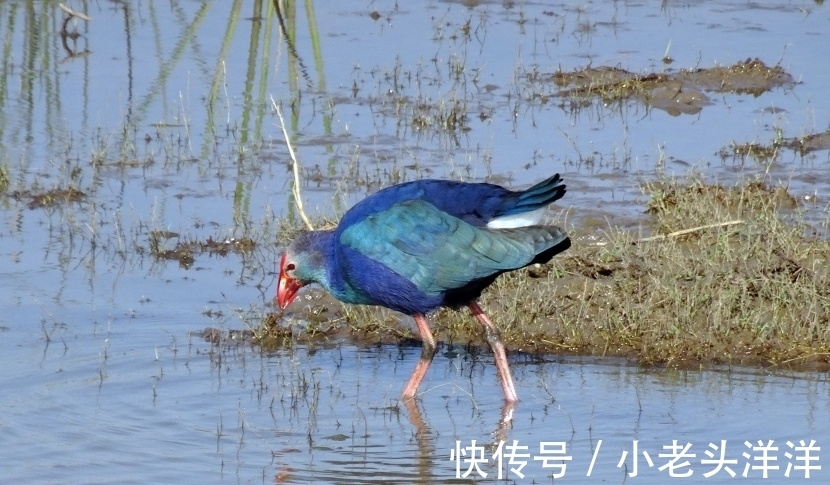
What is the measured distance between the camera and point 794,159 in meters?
9.73

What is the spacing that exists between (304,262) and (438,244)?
676 mm

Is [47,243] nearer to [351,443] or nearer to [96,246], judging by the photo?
[96,246]

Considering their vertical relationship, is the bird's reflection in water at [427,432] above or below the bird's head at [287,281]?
below

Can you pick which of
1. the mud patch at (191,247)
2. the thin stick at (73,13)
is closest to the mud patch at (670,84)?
the mud patch at (191,247)

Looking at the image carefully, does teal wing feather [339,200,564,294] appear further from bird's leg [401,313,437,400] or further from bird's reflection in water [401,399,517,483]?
bird's reflection in water [401,399,517,483]

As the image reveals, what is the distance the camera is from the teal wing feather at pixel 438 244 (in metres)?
6.27

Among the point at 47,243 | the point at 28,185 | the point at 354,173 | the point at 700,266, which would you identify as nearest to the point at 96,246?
the point at 47,243

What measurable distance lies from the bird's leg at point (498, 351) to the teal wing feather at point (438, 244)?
0.43 metres

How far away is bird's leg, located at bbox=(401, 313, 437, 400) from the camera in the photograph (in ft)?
21.7

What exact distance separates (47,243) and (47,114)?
2482 millimetres

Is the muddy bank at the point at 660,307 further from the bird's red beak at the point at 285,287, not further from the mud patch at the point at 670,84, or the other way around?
the mud patch at the point at 670,84

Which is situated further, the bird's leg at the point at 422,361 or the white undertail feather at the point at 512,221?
the bird's leg at the point at 422,361

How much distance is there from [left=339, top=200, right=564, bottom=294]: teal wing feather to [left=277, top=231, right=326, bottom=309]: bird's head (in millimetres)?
281

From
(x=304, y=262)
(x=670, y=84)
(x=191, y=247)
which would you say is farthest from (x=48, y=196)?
(x=670, y=84)
